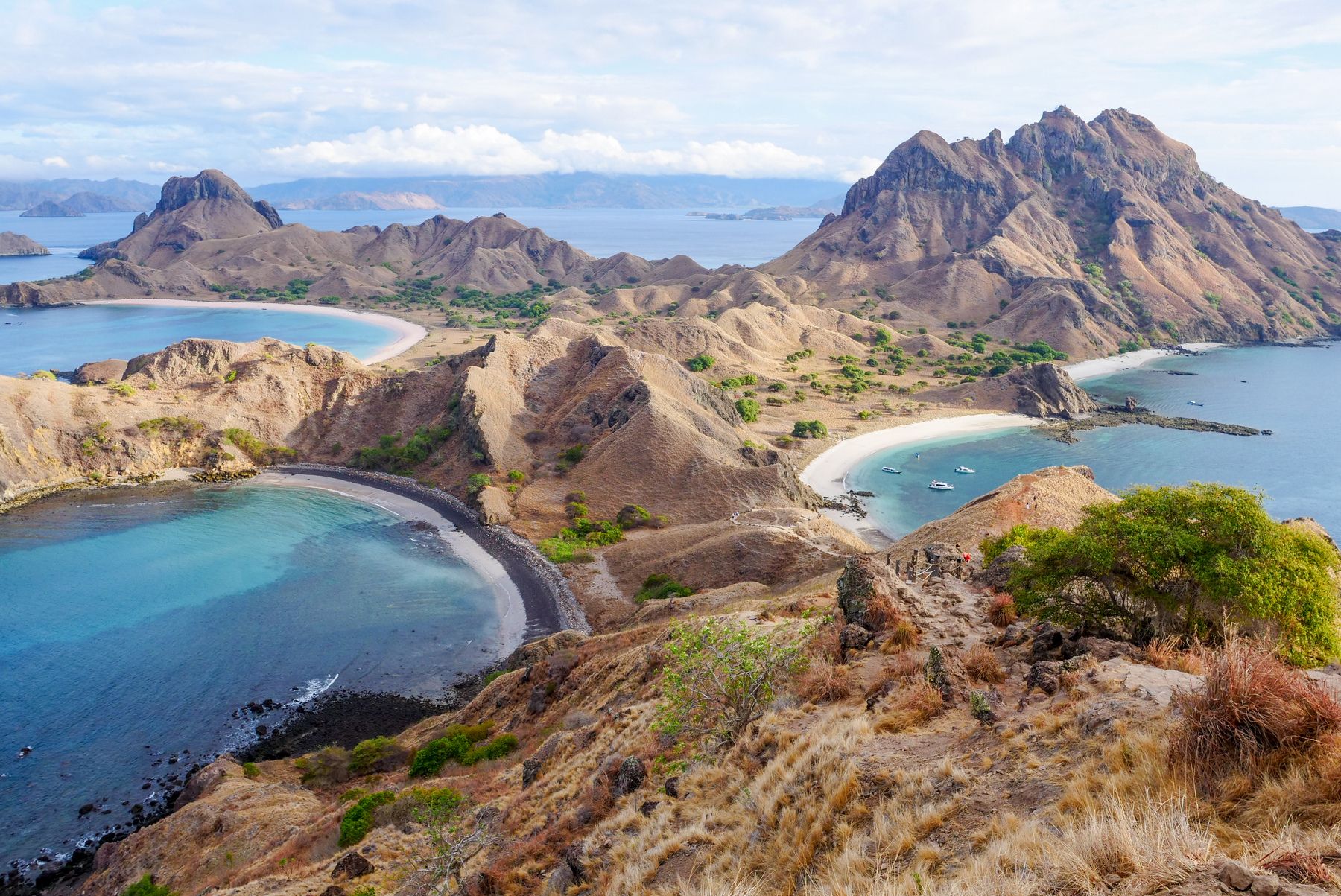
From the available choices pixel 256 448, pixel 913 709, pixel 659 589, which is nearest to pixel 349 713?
pixel 659 589

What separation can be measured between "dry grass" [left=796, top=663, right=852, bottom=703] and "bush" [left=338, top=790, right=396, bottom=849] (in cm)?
1681

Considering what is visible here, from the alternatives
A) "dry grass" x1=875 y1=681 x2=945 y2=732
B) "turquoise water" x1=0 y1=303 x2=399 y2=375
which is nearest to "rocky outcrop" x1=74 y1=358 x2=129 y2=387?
"turquoise water" x1=0 y1=303 x2=399 y2=375

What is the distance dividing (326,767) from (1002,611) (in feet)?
104

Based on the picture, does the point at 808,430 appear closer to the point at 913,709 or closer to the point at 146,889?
the point at 146,889

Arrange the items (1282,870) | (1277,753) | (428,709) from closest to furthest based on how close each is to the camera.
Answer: (1282,870) → (1277,753) → (428,709)

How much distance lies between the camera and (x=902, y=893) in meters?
9.37

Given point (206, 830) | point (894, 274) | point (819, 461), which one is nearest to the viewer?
point (206, 830)

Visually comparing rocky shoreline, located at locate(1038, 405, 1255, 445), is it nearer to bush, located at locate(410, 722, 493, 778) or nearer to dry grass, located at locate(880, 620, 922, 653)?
dry grass, located at locate(880, 620, 922, 653)

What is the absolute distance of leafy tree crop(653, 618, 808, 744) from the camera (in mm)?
18422

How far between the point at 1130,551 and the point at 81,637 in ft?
200

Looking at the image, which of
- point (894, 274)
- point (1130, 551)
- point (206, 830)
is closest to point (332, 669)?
point (206, 830)

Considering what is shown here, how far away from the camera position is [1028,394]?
11381 cm

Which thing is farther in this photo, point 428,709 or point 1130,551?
point 428,709

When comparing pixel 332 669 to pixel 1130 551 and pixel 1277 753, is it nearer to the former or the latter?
pixel 1130 551
